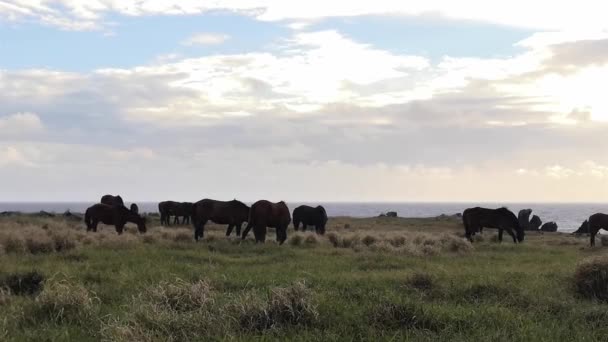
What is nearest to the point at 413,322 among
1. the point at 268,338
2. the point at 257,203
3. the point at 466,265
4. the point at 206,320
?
the point at 268,338

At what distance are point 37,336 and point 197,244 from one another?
45.6 ft

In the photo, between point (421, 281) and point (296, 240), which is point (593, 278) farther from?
point (296, 240)

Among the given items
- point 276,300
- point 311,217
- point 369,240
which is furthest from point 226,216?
point 276,300

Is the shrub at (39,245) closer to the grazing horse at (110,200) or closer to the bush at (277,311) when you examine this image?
the bush at (277,311)

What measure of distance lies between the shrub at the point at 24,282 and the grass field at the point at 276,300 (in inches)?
1.0

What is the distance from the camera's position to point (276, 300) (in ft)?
25.5

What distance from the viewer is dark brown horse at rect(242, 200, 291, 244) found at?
2283 cm

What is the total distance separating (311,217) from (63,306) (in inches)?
1095

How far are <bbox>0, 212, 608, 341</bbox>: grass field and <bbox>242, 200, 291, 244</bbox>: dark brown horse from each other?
579cm

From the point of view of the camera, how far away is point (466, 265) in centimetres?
1652

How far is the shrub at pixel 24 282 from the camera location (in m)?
10.6

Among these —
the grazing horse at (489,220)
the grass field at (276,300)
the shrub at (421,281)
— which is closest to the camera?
the grass field at (276,300)

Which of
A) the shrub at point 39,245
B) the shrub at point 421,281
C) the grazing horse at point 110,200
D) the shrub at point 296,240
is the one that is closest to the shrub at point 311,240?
the shrub at point 296,240

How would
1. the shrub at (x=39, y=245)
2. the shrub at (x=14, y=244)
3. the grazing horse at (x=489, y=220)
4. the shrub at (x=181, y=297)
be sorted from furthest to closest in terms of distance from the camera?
the grazing horse at (x=489, y=220) < the shrub at (x=39, y=245) < the shrub at (x=14, y=244) < the shrub at (x=181, y=297)
